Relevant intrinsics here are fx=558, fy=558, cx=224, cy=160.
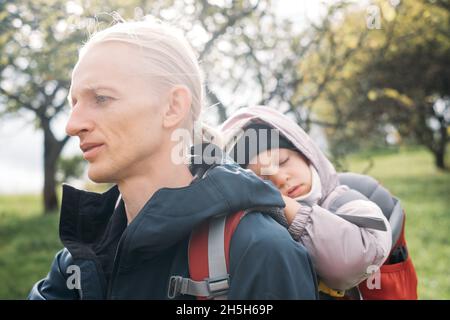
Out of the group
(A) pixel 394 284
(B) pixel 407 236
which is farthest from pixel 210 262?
(B) pixel 407 236

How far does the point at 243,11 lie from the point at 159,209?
3753 mm

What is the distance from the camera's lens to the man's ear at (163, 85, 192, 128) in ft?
6.82

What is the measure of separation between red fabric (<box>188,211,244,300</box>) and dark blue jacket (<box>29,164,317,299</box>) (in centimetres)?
2

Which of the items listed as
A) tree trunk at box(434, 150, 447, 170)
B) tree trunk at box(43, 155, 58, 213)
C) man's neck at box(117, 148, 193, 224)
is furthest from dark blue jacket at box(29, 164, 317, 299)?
tree trunk at box(434, 150, 447, 170)

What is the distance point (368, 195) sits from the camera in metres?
2.93

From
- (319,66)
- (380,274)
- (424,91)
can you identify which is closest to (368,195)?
(380,274)

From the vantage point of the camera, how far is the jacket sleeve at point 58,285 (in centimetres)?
226

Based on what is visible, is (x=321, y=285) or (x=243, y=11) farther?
(x=243, y=11)

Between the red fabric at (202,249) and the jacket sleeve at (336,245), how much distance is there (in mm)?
474

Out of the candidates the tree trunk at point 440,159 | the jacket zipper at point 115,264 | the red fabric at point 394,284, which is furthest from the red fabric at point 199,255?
the tree trunk at point 440,159

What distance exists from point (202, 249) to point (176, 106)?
1.87ft

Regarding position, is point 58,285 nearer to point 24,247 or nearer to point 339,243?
point 339,243
